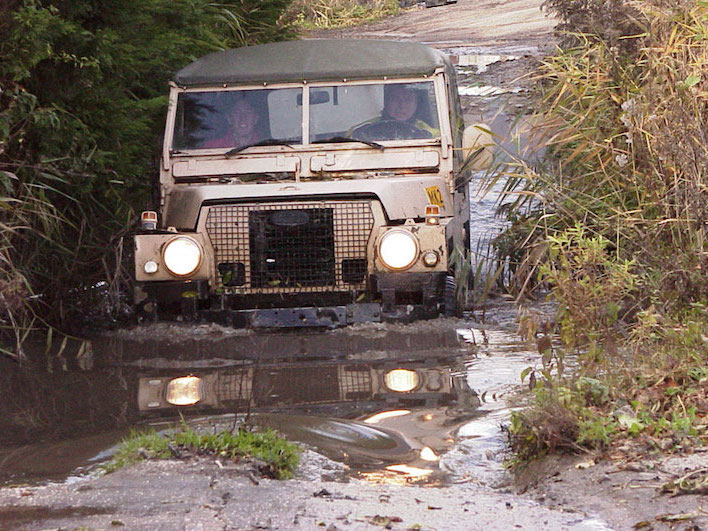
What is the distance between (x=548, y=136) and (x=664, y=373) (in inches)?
108

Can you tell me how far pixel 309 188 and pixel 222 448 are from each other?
3.40 m

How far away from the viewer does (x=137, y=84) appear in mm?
8953

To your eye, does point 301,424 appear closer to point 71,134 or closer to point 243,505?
point 243,505

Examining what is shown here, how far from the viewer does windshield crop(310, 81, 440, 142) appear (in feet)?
26.8

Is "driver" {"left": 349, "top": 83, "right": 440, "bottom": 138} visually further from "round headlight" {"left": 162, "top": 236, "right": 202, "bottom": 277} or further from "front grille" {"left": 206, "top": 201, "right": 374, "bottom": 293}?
"round headlight" {"left": 162, "top": 236, "right": 202, "bottom": 277}

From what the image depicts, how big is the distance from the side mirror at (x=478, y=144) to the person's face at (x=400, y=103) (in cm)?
58

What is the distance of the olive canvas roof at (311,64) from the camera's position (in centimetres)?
824

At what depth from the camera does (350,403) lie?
6.00 meters

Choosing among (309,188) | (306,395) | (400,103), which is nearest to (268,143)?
(309,188)

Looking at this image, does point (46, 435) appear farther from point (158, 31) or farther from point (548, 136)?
point (158, 31)

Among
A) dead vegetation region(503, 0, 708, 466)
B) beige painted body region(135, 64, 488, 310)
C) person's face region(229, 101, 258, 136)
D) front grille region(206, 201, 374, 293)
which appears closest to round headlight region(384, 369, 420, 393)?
dead vegetation region(503, 0, 708, 466)

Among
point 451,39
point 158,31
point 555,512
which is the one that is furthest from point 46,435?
point 451,39

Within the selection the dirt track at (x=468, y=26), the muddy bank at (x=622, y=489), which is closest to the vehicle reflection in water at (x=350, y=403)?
the muddy bank at (x=622, y=489)

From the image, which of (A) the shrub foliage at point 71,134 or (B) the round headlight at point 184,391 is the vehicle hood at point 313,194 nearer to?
(A) the shrub foliage at point 71,134
